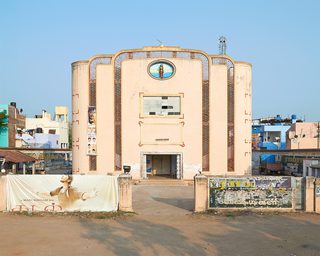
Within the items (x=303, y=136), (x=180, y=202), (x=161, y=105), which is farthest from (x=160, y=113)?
(x=303, y=136)

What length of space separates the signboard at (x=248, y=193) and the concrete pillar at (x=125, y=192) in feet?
13.8

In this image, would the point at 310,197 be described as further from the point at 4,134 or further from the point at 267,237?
the point at 4,134

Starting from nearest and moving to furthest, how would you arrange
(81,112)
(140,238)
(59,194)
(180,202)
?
(140,238)
(59,194)
(180,202)
(81,112)

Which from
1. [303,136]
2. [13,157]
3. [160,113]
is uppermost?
[160,113]

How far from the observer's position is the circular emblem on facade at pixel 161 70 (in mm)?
35875

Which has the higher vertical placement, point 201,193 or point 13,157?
point 13,157

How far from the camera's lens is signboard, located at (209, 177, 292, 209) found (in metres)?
19.0

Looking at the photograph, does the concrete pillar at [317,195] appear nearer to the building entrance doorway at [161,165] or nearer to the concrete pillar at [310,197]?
the concrete pillar at [310,197]

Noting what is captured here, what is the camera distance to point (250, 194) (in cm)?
1903

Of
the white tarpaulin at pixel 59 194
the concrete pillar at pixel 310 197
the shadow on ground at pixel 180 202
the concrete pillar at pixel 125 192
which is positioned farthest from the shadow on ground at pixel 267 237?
the white tarpaulin at pixel 59 194

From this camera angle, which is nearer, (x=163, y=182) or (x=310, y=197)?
(x=310, y=197)

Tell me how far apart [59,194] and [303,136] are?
178ft

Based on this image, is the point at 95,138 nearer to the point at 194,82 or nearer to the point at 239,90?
the point at 194,82

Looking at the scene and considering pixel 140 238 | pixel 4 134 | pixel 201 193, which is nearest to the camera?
pixel 140 238
